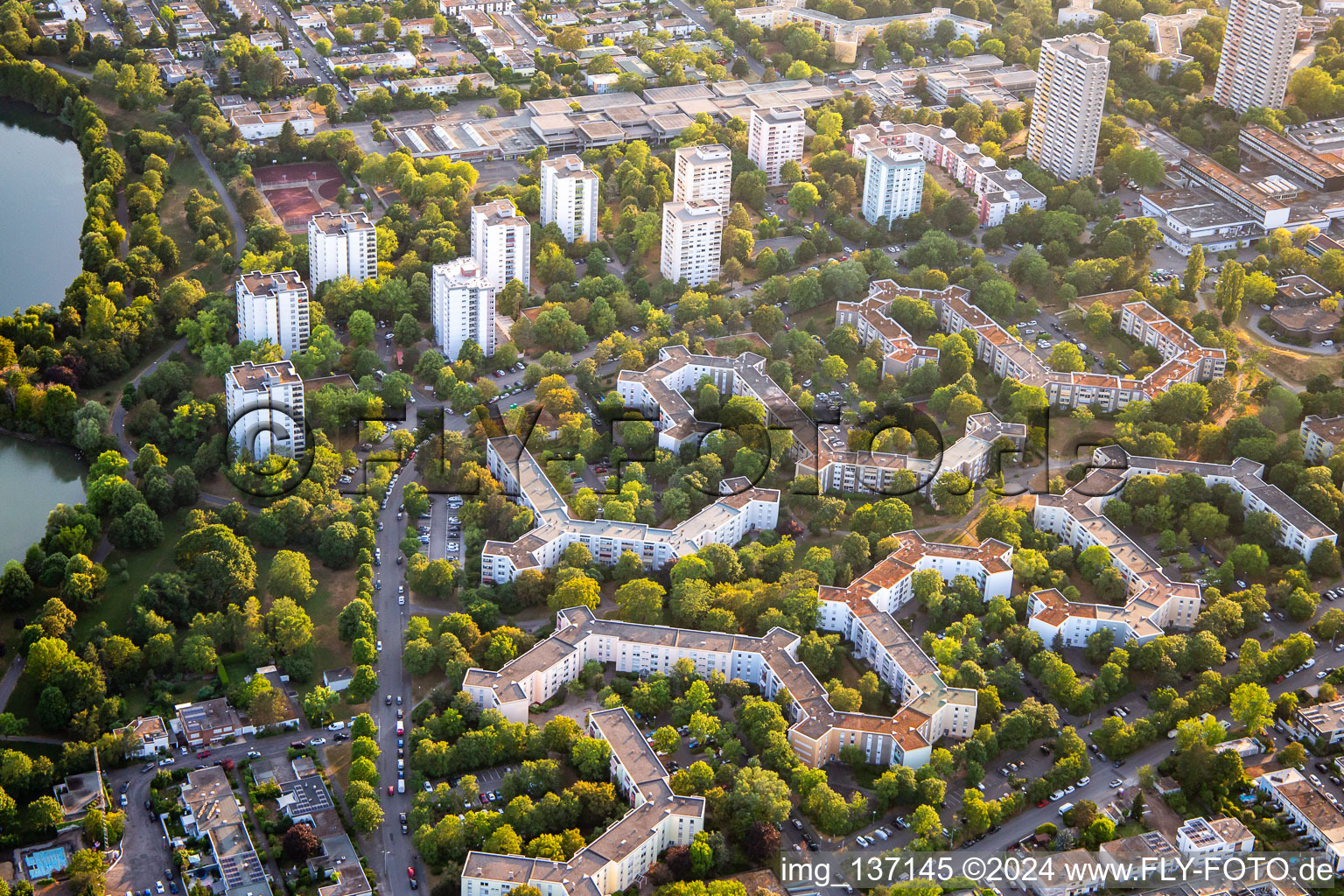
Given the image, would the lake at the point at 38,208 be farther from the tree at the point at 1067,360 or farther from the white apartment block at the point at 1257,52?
the white apartment block at the point at 1257,52

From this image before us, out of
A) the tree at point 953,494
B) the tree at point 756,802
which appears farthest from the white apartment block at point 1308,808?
the tree at point 953,494

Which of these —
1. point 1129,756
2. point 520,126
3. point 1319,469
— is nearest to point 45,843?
point 1129,756

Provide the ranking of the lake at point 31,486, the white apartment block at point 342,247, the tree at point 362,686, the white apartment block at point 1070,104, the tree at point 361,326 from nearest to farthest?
1. the tree at point 362,686
2. the lake at point 31,486
3. the tree at point 361,326
4. the white apartment block at point 342,247
5. the white apartment block at point 1070,104

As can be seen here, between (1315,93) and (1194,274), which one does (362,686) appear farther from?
(1315,93)

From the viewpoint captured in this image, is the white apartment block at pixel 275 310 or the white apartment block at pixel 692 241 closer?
the white apartment block at pixel 275 310

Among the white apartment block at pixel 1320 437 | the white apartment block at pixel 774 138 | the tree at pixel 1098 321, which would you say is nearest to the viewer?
the white apartment block at pixel 1320 437

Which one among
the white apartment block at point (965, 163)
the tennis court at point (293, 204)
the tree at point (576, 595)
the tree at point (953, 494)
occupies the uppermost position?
the white apartment block at point (965, 163)

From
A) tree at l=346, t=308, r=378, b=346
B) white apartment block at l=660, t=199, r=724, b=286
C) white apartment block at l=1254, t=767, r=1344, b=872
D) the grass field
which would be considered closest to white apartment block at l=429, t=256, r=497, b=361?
tree at l=346, t=308, r=378, b=346

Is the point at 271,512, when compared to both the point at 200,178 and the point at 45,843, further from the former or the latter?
the point at 200,178
